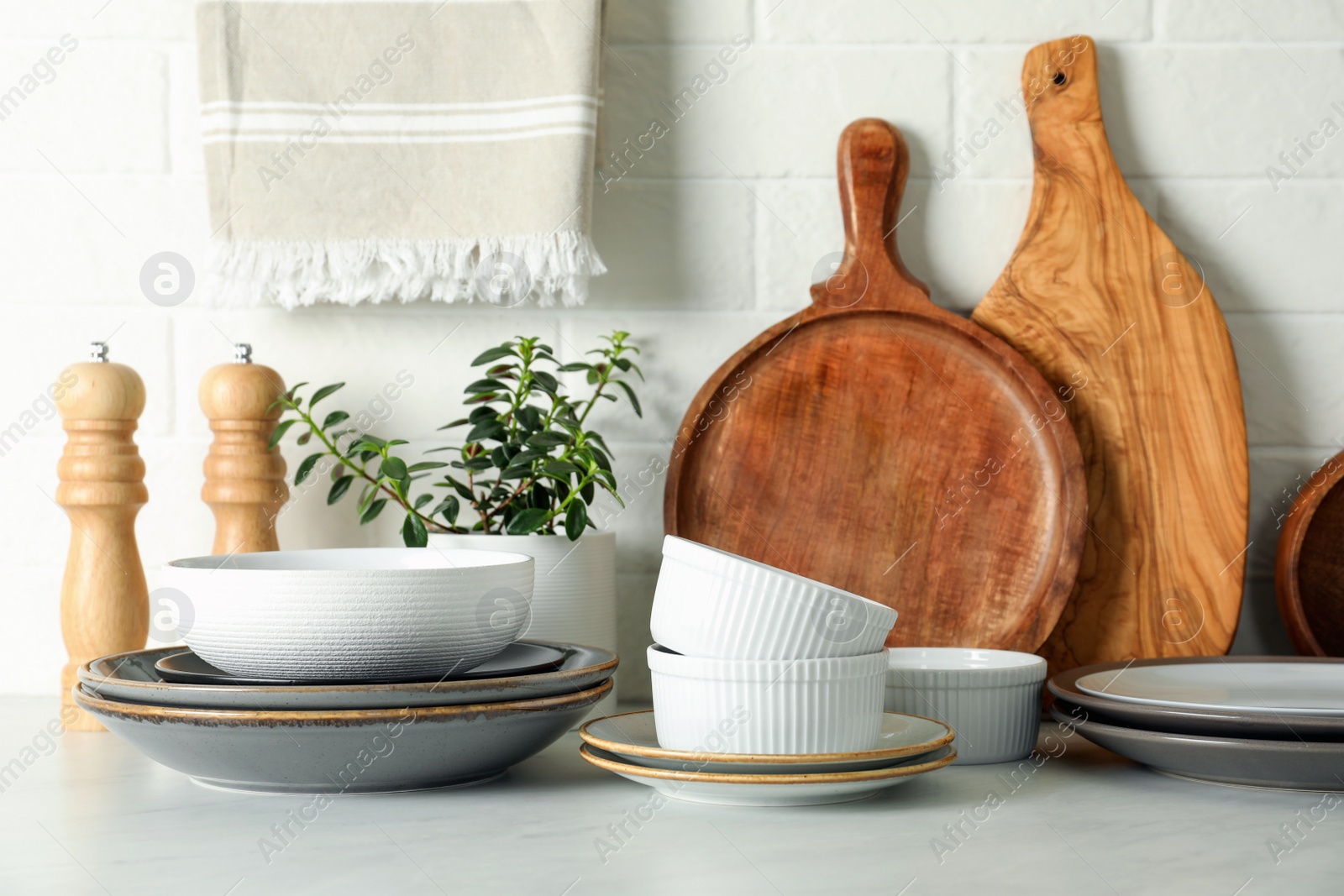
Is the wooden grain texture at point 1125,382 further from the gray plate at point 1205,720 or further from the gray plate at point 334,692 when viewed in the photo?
the gray plate at point 334,692

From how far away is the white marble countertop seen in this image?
0.54 m

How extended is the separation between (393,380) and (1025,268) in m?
0.59

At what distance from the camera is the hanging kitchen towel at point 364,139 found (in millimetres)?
990

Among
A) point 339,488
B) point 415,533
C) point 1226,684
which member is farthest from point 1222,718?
point 339,488

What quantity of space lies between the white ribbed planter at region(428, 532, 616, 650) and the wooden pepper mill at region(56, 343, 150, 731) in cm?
25

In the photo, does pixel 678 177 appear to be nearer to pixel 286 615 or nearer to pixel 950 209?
pixel 950 209

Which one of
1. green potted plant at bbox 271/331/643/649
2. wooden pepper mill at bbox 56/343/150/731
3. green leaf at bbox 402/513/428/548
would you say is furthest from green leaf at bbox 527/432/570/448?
wooden pepper mill at bbox 56/343/150/731

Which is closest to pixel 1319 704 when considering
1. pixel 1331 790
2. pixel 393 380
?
pixel 1331 790

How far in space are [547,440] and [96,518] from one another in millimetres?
371

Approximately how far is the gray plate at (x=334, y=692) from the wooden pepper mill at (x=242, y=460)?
0.25 metres

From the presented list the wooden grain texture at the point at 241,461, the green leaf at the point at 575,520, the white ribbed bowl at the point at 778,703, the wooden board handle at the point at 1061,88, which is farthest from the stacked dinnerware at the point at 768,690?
the wooden board handle at the point at 1061,88

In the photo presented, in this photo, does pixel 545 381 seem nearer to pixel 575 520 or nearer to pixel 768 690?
pixel 575 520

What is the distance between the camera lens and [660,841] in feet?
1.99

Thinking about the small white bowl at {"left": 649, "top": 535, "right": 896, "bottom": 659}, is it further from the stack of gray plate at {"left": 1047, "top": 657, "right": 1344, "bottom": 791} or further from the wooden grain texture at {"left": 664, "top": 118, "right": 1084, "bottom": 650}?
the wooden grain texture at {"left": 664, "top": 118, "right": 1084, "bottom": 650}
